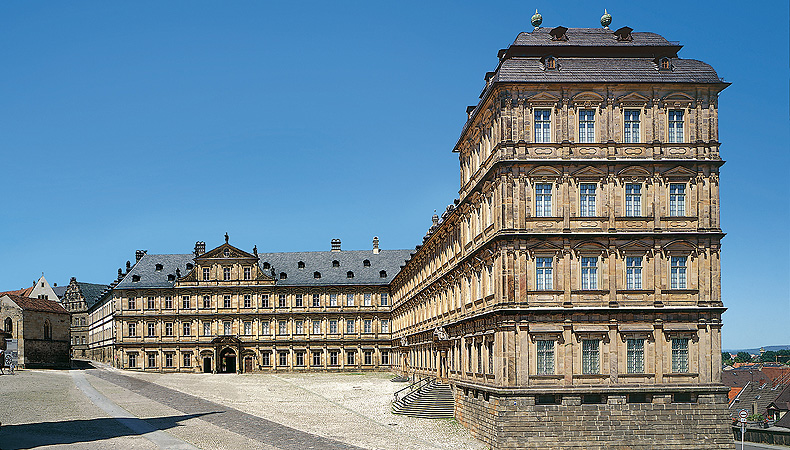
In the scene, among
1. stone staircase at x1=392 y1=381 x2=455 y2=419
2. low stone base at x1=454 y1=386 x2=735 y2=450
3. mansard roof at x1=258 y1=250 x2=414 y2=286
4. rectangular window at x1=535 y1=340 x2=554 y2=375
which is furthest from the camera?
mansard roof at x1=258 y1=250 x2=414 y2=286

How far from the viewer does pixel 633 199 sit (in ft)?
126

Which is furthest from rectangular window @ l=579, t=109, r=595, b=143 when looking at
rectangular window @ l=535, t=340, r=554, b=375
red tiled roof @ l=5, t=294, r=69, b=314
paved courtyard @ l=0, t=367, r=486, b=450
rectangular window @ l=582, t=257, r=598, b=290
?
red tiled roof @ l=5, t=294, r=69, b=314

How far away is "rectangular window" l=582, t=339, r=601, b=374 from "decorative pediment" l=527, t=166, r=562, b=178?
25.8ft

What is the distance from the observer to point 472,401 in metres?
41.7

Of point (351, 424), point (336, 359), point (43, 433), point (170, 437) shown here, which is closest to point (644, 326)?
point (351, 424)

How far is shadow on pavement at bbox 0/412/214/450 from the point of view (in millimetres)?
36156

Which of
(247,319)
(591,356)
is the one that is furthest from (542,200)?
(247,319)

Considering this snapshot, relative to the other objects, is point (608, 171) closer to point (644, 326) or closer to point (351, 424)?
point (644, 326)

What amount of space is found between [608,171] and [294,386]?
41802 millimetres

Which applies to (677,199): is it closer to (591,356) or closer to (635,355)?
(635,355)

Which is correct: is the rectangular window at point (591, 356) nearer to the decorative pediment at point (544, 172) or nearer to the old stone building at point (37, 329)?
the decorative pediment at point (544, 172)

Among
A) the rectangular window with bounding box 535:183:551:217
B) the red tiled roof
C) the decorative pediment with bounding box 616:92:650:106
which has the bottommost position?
the red tiled roof

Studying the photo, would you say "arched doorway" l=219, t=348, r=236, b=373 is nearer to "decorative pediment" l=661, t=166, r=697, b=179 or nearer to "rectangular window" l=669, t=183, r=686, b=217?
"rectangular window" l=669, t=183, r=686, b=217

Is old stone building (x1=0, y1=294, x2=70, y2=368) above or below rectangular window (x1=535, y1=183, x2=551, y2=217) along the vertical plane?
below
